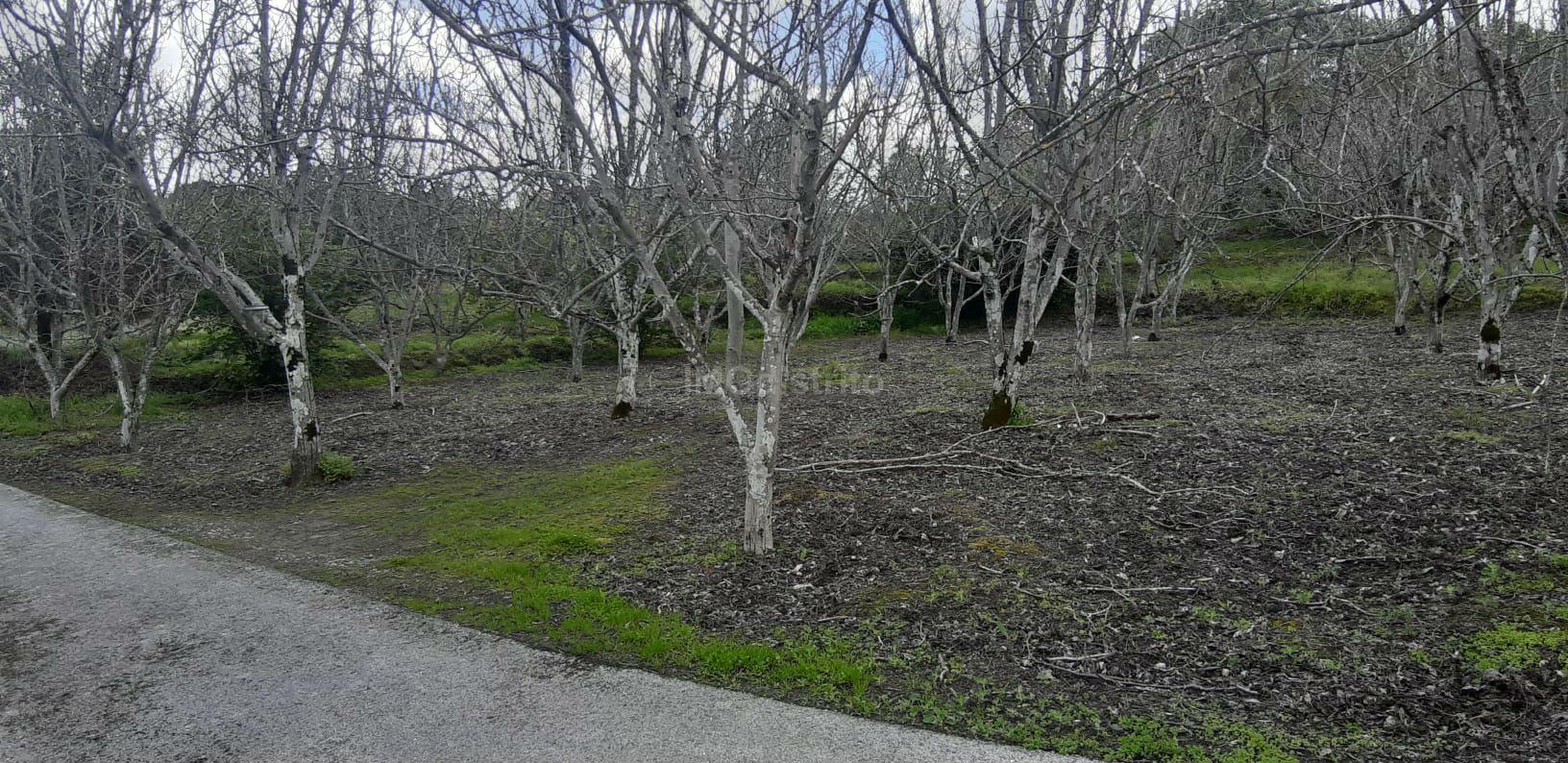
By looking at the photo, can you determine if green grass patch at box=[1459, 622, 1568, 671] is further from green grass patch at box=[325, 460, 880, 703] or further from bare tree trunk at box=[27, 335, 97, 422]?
bare tree trunk at box=[27, 335, 97, 422]

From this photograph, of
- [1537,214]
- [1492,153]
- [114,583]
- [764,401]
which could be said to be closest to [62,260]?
[114,583]

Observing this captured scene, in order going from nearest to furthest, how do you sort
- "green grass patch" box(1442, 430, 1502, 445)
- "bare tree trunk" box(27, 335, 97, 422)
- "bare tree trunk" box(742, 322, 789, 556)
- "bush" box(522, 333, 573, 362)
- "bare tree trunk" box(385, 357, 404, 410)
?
1. "bare tree trunk" box(742, 322, 789, 556)
2. "green grass patch" box(1442, 430, 1502, 445)
3. "bare tree trunk" box(27, 335, 97, 422)
4. "bare tree trunk" box(385, 357, 404, 410)
5. "bush" box(522, 333, 573, 362)

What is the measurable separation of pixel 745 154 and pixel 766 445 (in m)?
4.53

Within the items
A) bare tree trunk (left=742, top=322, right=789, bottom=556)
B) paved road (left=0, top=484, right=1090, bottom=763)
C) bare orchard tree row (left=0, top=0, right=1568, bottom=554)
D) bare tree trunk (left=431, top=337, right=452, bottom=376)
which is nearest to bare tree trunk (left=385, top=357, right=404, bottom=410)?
bare orchard tree row (left=0, top=0, right=1568, bottom=554)

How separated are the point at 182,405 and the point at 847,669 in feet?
58.4

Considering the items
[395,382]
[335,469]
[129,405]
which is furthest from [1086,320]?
[129,405]

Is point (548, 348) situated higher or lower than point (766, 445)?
higher

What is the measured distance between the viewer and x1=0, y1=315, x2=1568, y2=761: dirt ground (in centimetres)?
407

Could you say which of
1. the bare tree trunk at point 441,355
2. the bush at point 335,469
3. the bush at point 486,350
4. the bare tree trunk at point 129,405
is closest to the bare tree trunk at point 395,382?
the bare tree trunk at point 441,355

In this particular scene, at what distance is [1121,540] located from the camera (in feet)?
20.1

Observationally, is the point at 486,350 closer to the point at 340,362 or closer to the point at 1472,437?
the point at 340,362

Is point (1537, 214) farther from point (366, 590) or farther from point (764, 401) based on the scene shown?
point (366, 590)

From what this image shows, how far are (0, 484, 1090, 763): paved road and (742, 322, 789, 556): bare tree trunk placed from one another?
1.81m

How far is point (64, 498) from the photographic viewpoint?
9.95 metres
